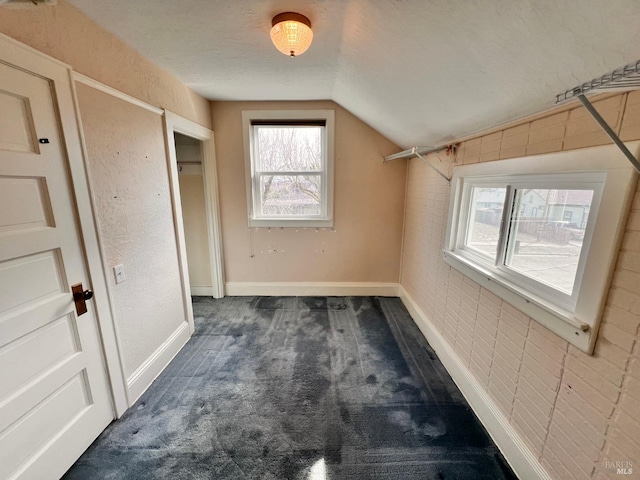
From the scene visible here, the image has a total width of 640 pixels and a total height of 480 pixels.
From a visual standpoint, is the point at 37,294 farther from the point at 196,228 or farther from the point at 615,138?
the point at 615,138

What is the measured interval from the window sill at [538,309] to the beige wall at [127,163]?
237cm

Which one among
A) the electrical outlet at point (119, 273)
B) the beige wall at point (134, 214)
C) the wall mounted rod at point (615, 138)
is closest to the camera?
the wall mounted rod at point (615, 138)

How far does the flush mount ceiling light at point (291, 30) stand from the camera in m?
1.33

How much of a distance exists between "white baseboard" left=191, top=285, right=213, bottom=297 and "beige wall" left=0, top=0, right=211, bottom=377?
3.62 ft

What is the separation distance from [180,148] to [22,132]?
2105 mm

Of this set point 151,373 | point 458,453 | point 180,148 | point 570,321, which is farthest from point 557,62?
point 180,148

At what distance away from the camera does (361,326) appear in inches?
108

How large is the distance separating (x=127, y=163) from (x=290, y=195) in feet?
5.93

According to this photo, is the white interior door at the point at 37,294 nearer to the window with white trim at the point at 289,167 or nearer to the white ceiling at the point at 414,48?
the white ceiling at the point at 414,48

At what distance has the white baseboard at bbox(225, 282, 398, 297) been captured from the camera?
3.45 m

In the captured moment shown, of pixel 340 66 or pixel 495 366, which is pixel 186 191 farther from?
pixel 495 366

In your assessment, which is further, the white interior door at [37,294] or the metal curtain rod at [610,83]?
the white interior door at [37,294]

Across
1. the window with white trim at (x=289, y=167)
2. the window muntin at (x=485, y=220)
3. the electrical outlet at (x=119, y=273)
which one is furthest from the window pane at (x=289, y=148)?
the electrical outlet at (x=119, y=273)

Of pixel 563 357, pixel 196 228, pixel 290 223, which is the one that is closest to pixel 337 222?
pixel 290 223
